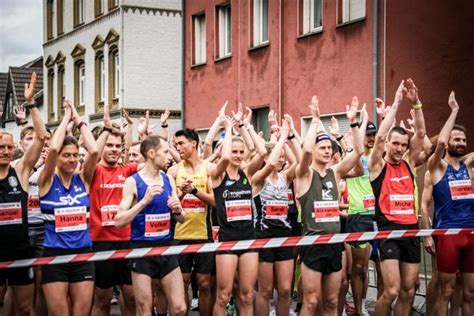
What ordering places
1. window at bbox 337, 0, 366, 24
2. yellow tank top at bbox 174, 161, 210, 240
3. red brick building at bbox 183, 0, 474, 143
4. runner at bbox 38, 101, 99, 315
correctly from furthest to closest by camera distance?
window at bbox 337, 0, 366, 24
red brick building at bbox 183, 0, 474, 143
yellow tank top at bbox 174, 161, 210, 240
runner at bbox 38, 101, 99, 315

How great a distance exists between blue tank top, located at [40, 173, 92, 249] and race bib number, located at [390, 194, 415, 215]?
335 centimetres

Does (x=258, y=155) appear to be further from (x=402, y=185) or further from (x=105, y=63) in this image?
(x=105, y=63)

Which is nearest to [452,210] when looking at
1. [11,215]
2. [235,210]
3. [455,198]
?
[455,198]

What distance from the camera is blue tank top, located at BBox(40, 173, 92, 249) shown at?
8.70 meters

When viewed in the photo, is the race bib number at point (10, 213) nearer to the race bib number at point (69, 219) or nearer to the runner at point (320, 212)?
the race bib number at point (69, 219)

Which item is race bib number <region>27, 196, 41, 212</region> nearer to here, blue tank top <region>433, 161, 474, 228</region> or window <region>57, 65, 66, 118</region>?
blue tank top <region>433, 161, 474, 228</region>

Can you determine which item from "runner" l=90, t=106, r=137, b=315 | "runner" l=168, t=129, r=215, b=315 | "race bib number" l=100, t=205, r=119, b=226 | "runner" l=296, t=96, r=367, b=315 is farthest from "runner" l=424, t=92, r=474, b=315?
"race bib number" l=100, t=205, r=119, b=226

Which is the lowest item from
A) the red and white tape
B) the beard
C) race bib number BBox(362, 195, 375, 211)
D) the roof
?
the red and white tape

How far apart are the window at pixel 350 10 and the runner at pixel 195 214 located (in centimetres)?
1089

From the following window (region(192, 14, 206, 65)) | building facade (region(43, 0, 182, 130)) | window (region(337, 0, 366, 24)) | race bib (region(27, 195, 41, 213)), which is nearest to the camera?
race bib (region(27, 195, 41, 213))

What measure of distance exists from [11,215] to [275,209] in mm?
3156

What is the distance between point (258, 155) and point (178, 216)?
1615 mm

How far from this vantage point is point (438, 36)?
19656 mm

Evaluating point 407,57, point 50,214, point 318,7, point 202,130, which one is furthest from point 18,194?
point 202,130
